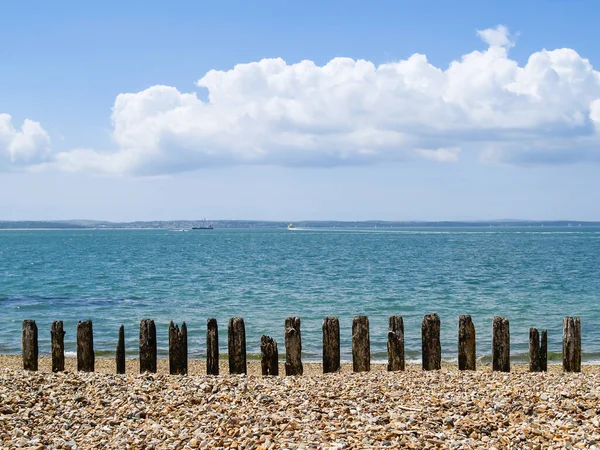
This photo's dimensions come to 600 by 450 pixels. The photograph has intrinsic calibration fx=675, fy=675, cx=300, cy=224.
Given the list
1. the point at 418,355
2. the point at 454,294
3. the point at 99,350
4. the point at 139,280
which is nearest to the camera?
the point at 418,355

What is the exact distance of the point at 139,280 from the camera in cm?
4881

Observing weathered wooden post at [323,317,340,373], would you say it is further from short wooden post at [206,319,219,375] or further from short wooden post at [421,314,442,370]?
short wooden post at [206,319,219,375]

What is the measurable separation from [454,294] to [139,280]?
75.5 ft

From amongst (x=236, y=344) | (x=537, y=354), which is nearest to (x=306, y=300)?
(x=236, y=344)

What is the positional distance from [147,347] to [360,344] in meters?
4.45

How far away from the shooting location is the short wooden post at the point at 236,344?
13.9 meters

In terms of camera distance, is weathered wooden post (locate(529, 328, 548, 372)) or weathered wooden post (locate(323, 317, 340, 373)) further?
weathered wooden post (locate(529, 328, 548, 372))

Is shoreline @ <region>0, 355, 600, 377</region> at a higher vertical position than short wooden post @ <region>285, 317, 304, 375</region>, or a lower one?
lower

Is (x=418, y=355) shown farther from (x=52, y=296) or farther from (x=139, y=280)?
(x=139, y=280)

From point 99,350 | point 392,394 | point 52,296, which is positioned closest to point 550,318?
point 99,350

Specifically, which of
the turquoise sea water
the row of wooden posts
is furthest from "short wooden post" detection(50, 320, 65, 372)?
the turquoise sea water

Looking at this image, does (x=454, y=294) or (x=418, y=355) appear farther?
(x=454, y=294)

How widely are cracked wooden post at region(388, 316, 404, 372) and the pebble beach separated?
1684mm

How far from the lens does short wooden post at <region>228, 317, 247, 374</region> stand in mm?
13906
